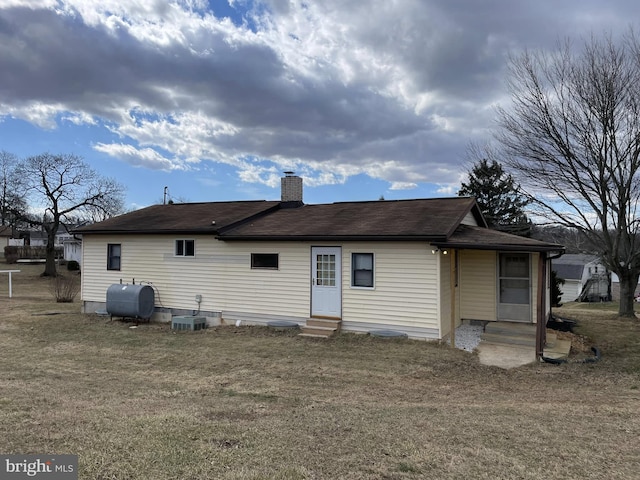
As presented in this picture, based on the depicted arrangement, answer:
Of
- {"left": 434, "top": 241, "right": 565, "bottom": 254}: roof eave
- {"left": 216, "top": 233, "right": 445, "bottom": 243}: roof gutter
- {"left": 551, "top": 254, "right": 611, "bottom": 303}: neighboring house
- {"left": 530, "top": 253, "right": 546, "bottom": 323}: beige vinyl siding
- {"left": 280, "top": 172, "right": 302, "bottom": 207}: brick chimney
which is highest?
{"left": 280, "top": 172, "right": 302, "bottom": 207}: brick chimney

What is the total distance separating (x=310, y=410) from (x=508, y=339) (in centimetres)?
664

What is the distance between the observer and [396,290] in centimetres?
1019

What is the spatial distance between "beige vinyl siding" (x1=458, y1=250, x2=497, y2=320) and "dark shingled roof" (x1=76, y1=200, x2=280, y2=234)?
257 inches

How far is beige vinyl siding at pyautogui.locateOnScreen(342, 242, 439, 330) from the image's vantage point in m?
9.81

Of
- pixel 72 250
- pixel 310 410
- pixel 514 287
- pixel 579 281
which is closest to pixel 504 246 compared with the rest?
pixel 514 287

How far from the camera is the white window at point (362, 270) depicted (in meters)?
10.5

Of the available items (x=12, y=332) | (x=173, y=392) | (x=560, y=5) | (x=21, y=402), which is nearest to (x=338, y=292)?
(x=173, y=392)

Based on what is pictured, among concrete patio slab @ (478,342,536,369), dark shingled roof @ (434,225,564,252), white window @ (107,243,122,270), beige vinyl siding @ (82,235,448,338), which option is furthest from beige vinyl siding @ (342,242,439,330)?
white window @ (107,243,122,270)

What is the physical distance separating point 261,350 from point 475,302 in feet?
19.7

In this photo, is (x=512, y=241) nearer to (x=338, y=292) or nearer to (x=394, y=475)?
(x=338, y=292)

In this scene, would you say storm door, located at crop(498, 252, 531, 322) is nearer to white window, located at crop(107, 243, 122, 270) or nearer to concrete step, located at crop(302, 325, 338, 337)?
concrete step, located at crop(302, 325, 338, 337)

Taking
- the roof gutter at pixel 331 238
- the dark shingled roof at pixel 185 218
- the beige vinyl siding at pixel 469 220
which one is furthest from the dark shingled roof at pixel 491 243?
the dark shingled roof at pixel 185 218

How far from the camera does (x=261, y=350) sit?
9406mm

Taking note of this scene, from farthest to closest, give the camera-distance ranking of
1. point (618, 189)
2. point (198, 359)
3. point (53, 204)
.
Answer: point (53, 204) → point (618, 189) → point (198, 359)
